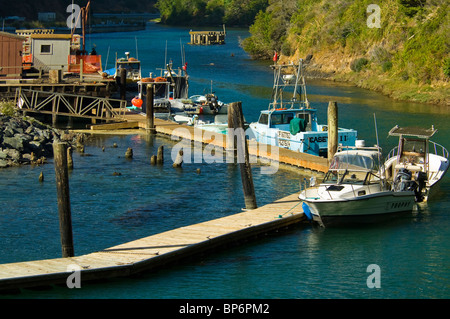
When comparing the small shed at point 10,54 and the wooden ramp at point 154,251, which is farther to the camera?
the small shed at point 10,54

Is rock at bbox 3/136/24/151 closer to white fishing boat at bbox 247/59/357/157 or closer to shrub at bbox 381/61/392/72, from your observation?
white fishing boat at bbox 247/59/357/157

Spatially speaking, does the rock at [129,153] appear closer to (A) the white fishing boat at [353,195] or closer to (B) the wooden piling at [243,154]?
(B) the wooden piling at [243,154]

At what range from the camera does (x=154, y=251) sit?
22609 mm

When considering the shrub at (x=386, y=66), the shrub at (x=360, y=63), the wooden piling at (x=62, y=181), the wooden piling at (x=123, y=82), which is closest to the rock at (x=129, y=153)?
the wooden piling at (x=123, y=82)

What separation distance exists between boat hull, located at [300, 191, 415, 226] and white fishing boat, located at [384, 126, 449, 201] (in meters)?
2.11

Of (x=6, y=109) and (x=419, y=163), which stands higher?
(x=6, y=109)

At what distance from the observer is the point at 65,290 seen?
68.9 feet

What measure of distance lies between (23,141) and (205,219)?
14066 mm

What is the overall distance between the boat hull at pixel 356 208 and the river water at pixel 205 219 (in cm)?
39

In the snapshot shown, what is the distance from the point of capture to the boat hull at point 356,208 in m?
26.3

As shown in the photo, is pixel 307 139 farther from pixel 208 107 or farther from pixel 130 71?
pixel 130 71

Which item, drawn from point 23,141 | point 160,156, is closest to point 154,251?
point 160,156

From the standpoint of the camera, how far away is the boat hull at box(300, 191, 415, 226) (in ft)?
86.2
